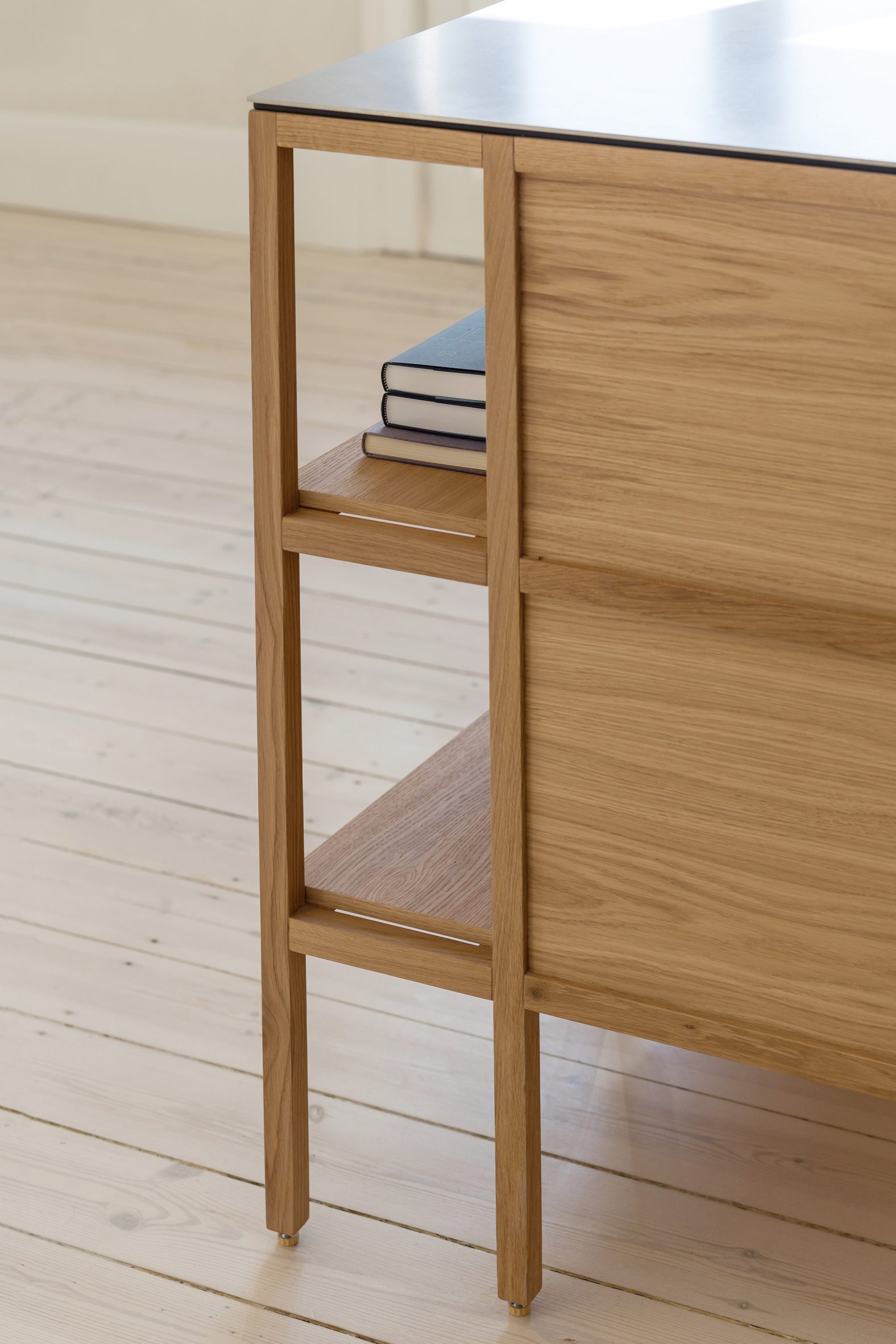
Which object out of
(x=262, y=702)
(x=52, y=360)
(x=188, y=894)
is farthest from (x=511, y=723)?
(x=52, y=360)

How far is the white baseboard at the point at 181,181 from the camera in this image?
442 cm

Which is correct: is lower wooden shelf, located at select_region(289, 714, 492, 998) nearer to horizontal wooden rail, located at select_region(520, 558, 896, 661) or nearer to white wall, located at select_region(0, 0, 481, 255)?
horizontal wooden rail, located at select_region(520, 558, 896, 661)

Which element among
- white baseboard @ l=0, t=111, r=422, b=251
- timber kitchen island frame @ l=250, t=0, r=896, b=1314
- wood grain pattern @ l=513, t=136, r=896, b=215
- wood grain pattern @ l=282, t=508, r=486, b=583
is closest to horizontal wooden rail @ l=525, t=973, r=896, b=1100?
timber kitchen island frame @ l=250, t=0, r=896, b=1314

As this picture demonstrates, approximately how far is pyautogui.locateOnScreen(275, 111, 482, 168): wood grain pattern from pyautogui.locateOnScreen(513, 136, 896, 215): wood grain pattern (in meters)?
0.04

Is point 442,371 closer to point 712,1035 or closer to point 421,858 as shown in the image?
point 421,858

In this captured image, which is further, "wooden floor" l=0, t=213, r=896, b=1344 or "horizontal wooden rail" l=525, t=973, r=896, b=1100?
"wooden floor" l=0, t=213, r=896, b=1344

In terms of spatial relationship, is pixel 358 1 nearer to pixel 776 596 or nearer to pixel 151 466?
pixel 151 466

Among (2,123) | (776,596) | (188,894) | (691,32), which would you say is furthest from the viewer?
(2,123)

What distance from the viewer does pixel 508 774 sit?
4.01ft

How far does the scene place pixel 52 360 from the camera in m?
3.69

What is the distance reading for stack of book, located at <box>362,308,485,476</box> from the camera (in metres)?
1.24

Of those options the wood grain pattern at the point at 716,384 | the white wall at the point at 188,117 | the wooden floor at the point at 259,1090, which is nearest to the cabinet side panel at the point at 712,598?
the wood grain pattern at the point at 716,384

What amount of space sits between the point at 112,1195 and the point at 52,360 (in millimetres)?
2526

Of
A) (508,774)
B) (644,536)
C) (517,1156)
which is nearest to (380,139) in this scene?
(644,536)
